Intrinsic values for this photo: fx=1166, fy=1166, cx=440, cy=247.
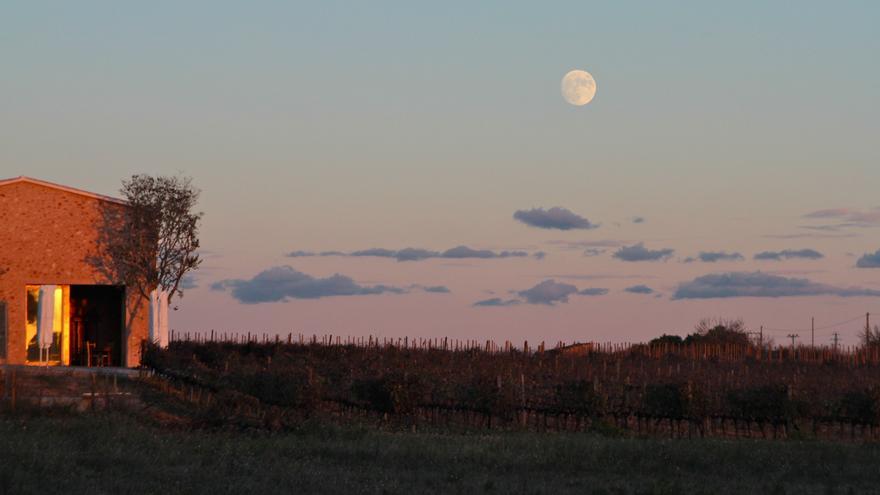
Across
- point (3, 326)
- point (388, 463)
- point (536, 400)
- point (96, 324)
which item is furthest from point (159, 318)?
point (388, 463)

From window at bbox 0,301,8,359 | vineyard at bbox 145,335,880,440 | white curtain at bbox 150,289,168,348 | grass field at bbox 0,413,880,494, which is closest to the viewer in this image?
grass field at bbox 0,413,880,494

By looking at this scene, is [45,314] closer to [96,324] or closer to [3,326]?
[3,326]

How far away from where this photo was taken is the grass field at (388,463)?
1812 centimetres

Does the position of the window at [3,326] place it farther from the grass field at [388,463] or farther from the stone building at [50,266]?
the grass field at [388,463]

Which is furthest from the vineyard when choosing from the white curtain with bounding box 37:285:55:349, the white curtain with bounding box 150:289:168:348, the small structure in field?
the small structure in field

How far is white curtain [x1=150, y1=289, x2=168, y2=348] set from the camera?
1761 inches

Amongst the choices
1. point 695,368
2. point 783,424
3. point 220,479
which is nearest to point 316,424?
point 220,479

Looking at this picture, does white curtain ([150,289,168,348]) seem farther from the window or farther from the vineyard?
the window

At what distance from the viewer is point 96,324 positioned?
4575cm

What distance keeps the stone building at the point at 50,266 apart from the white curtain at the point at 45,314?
0.13 feet

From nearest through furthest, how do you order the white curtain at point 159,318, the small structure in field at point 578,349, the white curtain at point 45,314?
the white curtain at point 45,314 < the white curtain at point 159,318 < the small structure in field at point 578,349

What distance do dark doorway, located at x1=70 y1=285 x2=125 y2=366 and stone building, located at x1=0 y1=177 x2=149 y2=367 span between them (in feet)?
2.02

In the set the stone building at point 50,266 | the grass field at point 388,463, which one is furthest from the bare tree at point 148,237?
the grass field at point 388,463

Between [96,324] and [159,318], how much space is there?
268cm
